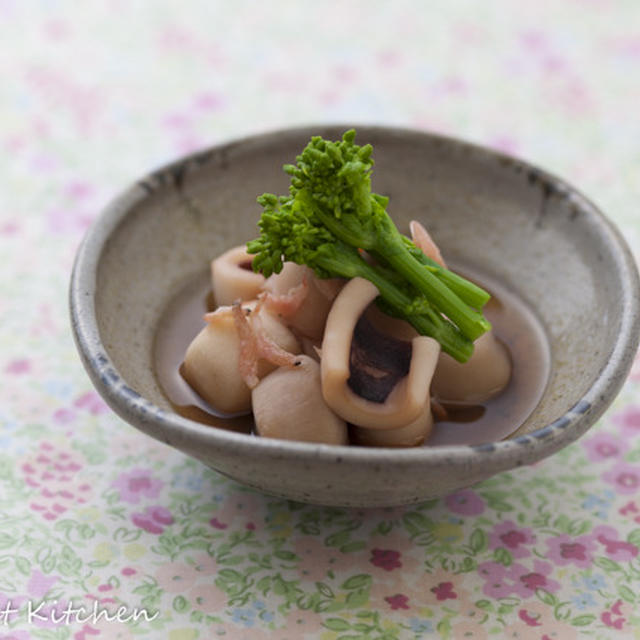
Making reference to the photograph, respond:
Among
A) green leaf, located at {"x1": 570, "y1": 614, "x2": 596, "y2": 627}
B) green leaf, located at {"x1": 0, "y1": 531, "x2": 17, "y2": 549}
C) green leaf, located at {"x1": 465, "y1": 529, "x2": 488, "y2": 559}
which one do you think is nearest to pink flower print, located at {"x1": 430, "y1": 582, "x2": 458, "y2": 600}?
green leaf, located at {"x1": 465, "y1": 529, "x2": 488, "y2": 559}

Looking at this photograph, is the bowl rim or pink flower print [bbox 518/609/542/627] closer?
the bowl rim

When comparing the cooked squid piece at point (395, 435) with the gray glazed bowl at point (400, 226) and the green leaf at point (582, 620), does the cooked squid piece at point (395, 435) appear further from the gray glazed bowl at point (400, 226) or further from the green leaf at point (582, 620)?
the green leaf at point (582, 620)

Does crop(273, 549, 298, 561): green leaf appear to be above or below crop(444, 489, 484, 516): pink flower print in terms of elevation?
below

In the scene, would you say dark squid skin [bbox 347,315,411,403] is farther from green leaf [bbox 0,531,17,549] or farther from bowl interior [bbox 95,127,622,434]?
green leaf [bbox 0,531,17,549]

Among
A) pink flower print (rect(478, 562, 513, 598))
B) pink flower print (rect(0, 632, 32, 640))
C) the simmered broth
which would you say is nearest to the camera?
pink flower print (rect(0, 632, 32, 640))

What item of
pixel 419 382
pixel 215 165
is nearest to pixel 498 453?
pixel 419 382

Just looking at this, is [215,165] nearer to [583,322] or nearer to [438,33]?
[583,322]

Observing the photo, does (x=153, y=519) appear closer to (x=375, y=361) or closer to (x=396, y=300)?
(x=375, y=361)
